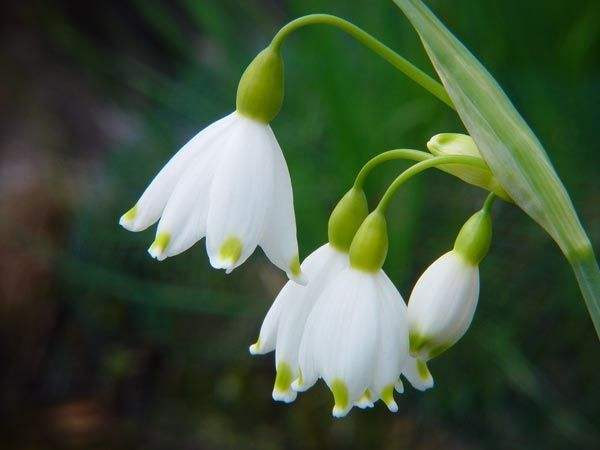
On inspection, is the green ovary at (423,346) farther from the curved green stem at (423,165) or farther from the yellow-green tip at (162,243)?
the yellow-green tip at (162,243)

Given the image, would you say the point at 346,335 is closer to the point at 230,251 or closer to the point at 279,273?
the point at 230,251

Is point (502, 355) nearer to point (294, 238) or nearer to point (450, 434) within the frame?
point (450, 434)

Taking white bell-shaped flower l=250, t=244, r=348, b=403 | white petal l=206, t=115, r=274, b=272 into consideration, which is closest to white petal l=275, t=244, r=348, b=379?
white bell-shaped flower l=250, t=244, r=348, b=403

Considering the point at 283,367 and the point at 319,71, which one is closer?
the point at 283,367

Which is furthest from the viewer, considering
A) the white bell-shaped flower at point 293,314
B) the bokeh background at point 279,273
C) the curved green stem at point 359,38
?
the bokeh background at point 279,273

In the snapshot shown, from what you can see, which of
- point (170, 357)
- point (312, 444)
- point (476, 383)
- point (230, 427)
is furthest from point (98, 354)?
point (476, 383)

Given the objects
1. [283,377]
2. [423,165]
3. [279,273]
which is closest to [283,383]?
[283,377]

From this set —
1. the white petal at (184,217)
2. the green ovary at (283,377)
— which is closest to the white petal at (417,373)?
the green ovary at (283,377)
